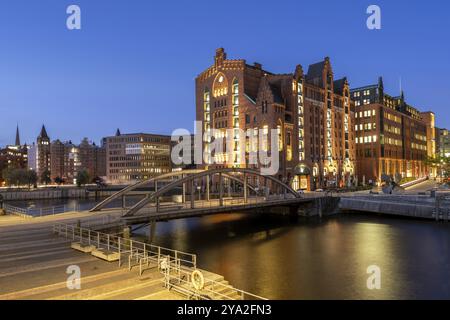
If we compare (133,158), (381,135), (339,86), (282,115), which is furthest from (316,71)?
(133,158)

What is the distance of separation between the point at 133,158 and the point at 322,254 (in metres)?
162

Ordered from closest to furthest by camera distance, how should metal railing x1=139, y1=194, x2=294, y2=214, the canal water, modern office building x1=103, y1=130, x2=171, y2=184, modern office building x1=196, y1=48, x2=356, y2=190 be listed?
the canal water → metal railing x1=139, y1=194, x2=294, y2=214 → modern office building x1=196, y1=48, x2=356, y2=190 → modern office building x1=103, y1=130, x2=171, y2=184

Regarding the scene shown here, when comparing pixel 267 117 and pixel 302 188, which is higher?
pixel 267 117

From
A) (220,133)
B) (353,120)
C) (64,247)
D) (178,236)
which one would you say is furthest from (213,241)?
(353,120)

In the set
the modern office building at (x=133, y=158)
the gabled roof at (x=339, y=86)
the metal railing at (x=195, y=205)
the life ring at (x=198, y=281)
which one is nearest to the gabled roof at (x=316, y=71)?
the gabled roof at (x=339, y=86)

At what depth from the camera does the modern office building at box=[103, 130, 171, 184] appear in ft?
611

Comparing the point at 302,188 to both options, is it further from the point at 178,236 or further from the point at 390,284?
the point at 390,284

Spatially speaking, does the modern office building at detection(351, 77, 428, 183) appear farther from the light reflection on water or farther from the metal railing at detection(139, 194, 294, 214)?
Answer: the metal railing at detection(139, 194, 294, 214)

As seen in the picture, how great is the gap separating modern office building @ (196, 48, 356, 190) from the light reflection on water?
114 ft

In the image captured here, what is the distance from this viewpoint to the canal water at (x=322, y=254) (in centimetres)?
2528

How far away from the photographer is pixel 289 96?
3782 inches

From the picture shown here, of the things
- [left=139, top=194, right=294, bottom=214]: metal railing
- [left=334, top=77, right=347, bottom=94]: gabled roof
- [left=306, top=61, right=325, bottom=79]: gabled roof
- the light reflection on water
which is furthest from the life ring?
[left=334, top=77, right=347, bottom=94]: gabled roof

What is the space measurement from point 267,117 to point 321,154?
25.8m

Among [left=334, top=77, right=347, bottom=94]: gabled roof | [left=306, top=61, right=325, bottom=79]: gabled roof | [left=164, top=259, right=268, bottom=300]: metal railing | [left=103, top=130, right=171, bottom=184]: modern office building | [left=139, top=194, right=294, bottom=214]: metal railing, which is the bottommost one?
[left=164, top=259, right=268, bottom=300]: metal railing
